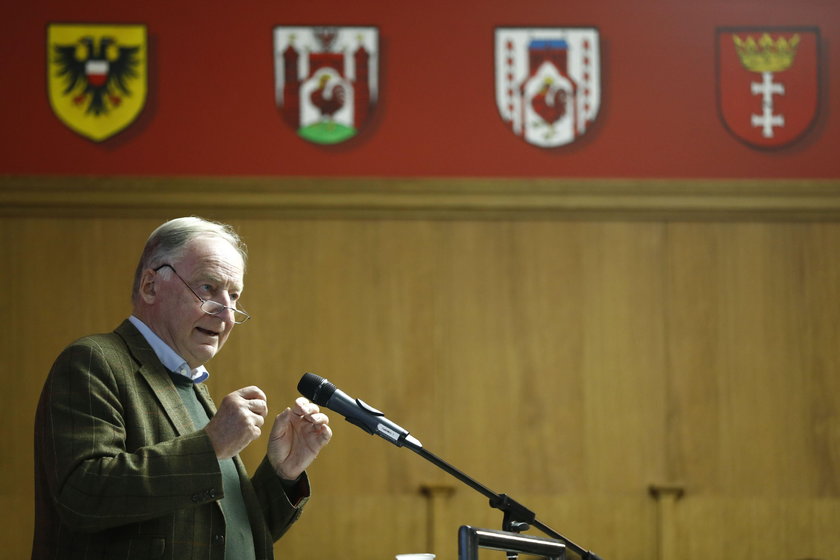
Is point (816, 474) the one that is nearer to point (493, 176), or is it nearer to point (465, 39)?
point (493, 176)

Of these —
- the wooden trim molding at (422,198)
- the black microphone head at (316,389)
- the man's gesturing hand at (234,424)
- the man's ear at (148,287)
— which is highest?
the wooden trim molding at (422,198)

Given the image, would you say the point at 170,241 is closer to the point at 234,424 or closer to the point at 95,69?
the point at 234,424

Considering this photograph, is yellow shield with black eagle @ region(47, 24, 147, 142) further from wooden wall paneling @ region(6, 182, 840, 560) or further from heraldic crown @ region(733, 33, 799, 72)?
heraldic crown @ region(733, 33, 799, 72)

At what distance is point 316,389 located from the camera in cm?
219

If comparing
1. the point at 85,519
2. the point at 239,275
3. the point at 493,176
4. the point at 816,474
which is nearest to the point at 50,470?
the point at 85,519

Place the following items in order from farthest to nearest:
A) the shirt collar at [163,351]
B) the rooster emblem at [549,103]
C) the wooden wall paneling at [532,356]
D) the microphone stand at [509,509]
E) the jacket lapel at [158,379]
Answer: the rooster emblem at [549,103] → the wooden wall paneling at [532,356] → the shirt collar at [163,351] → the jacket lapel at [158,379] → the microphone stand at [509,509]

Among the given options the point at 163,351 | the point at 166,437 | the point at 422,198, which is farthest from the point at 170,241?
the point at 422,198

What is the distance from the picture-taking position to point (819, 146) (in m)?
4.82

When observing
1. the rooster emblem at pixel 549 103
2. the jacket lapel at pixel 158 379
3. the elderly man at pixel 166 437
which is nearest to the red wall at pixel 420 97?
the rooster emblem at pixel 549 103

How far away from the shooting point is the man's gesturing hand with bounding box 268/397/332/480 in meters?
2.38

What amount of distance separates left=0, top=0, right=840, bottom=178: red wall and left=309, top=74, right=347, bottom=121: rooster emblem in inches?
6.5

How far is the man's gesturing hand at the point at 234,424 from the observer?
6.69 feet

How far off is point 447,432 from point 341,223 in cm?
108

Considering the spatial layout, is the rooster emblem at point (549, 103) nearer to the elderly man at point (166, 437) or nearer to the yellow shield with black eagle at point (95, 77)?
the yellow shield with black eagle at point (95, 77)
